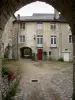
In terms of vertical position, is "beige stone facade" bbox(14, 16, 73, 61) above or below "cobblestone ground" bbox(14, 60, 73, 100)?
above

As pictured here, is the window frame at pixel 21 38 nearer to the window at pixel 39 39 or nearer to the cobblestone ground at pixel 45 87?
the window at pixel 39 39

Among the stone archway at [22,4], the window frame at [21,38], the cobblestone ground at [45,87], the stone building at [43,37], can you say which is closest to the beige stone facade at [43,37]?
the stone building at [43,37]

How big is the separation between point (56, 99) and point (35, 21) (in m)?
21.1

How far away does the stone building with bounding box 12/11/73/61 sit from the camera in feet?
88.1

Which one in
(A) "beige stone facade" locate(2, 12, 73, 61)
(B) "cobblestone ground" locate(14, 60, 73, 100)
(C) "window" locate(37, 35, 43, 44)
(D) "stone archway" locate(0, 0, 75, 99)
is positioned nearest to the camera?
(D) "stone archway" locate(0, 0, 75, 99)

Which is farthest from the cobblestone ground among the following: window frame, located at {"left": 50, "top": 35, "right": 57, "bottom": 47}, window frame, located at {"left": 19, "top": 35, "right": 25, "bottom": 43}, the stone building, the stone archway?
window frame, located at {"left": 19, "top": 35, "right": 25, "bottom": 43}

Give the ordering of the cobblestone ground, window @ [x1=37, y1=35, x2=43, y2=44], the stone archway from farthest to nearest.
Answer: window @ [x1=37, y1=35, x2=43, y2=44] < the cobblestone ground < the stone archway

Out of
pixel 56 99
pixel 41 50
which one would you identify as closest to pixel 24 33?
pixel 41 50

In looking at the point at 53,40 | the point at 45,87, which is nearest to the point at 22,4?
the point at 45,87

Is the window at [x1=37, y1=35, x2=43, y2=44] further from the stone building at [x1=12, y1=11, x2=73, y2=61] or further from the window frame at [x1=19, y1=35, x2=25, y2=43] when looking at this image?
the window frame at [x1=19, y1=35, x2=25, y2=43]

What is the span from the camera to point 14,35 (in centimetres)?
2698

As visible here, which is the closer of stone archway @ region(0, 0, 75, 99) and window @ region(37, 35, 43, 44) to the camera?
stone archway @ region(0, 0, 75, 99)

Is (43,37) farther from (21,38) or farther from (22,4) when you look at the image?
(22,4)

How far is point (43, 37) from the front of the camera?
27172 mm
